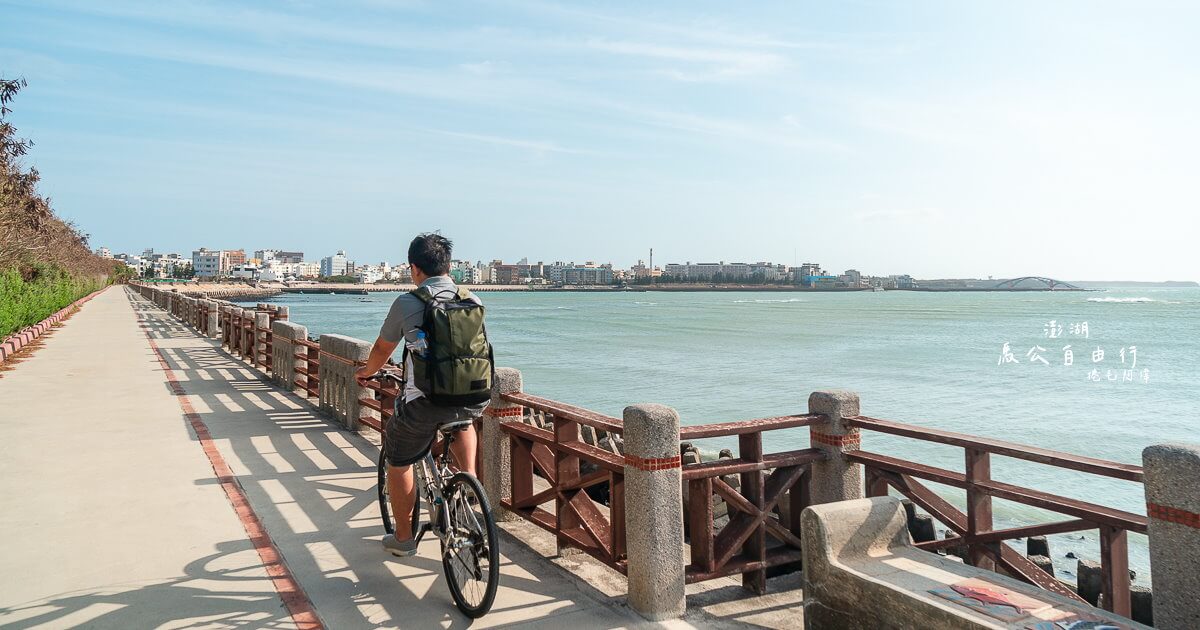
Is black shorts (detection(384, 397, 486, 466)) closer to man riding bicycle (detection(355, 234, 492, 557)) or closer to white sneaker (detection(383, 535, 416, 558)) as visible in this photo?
man riding bicycle (detection(355, 234, 492, 557))

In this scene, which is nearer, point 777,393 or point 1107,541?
point 1107,541

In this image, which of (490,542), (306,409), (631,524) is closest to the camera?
(490,542)

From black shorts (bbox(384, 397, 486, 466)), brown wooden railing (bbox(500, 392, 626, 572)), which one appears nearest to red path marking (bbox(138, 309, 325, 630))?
black shorts (bbox(384, 397, 486, 466))

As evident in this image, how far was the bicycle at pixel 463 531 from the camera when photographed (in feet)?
13.9

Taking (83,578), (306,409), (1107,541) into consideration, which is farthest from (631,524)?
(306,409)

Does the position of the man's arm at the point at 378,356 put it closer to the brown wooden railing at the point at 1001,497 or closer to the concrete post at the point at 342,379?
the brown wooden railing at the point at 1001,497

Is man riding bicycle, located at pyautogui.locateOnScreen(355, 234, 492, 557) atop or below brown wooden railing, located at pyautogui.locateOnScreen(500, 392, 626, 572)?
atop

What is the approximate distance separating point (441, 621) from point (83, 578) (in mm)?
2443

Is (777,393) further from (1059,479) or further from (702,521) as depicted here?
(702,521)

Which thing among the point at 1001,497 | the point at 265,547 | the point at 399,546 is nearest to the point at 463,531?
the point at 399,546

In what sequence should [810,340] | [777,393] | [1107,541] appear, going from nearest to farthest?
[1107,541] < [777,393] < [810,340]

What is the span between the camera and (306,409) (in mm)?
11453

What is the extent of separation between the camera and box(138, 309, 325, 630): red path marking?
4.48 m

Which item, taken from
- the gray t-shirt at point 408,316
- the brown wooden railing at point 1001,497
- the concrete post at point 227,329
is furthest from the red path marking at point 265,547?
the concrete post at point 227,329
